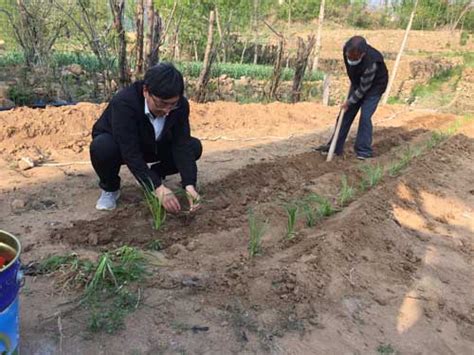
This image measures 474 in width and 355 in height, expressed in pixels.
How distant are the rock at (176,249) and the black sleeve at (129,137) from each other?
1.27ft

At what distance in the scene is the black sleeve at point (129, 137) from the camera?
280cm

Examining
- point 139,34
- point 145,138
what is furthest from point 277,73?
point 145,138

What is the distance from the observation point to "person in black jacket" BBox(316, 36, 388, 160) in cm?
471

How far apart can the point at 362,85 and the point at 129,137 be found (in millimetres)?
2992

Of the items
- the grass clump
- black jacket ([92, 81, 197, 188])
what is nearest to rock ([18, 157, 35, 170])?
black jacket ([92, 81, 197, 188])

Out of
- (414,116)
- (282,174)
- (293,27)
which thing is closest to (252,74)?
(414,116)

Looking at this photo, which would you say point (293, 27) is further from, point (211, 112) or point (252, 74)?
point (211, 112)

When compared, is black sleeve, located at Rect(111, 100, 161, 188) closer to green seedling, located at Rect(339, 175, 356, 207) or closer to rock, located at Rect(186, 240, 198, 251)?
rock, located at Rect(186, 240, 198, 251)

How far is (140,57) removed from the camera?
656 centimetres

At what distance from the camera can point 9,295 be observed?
1439 millimetres

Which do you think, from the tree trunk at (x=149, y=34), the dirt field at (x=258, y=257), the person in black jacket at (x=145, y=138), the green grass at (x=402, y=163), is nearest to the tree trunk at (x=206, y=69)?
the tree trunk at (x=149, y=34)

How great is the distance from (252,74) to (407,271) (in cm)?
1659

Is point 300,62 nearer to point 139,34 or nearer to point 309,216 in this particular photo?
point 139,34

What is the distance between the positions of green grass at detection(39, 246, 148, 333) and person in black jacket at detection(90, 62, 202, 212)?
0.46m
